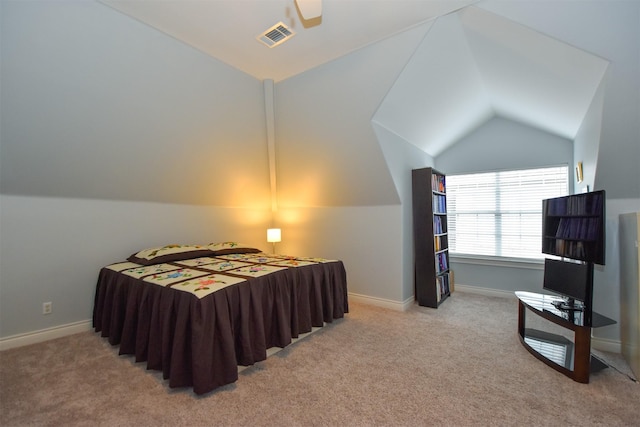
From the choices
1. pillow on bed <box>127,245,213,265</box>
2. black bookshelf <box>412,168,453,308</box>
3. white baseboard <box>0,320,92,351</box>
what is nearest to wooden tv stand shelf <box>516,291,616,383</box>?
black bookshelf <box>412,168,453,308</box>

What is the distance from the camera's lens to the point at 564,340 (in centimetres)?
258

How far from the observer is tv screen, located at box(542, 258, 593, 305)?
2.16 meters

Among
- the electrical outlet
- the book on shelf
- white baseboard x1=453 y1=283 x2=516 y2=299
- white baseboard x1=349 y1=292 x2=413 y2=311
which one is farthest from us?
white baseboard x1=453 y1=283 x2=516 y2=299

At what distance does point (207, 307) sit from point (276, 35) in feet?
7.55

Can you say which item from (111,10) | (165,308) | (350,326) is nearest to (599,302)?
(350,326)

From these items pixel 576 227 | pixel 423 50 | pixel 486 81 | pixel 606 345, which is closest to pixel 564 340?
pixel 606 345

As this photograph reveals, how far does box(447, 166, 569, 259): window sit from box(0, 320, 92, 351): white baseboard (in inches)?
191

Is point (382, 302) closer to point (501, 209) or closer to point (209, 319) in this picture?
point (501, 209)

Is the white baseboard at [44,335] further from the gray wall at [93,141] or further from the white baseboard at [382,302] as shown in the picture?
the white baseboard at [382,302]

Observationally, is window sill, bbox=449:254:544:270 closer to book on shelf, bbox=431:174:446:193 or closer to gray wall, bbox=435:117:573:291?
gray wall, bbox=435:117:573:291

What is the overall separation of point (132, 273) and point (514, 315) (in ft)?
13.4

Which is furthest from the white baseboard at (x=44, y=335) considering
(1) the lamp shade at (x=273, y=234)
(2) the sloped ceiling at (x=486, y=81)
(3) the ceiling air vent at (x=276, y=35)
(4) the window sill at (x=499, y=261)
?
(4) the window sill at (x=499, y=261)

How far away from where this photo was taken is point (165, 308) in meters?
2.06

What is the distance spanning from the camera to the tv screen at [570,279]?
7.07ft
